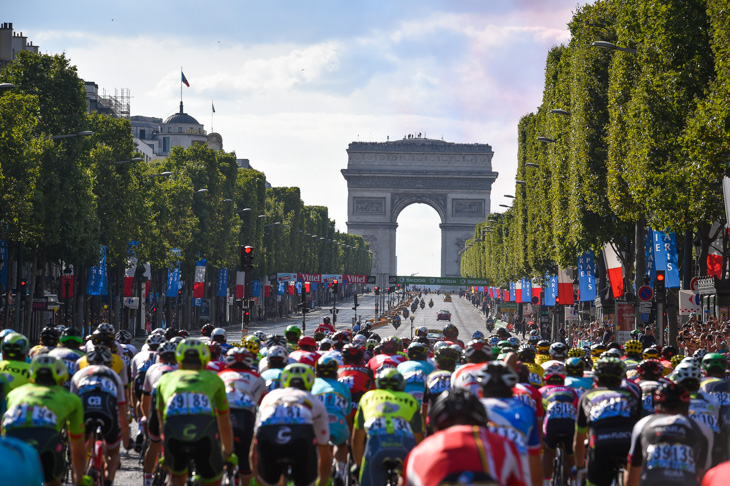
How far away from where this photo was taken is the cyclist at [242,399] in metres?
12.4

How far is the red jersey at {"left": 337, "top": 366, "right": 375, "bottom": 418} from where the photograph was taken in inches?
575

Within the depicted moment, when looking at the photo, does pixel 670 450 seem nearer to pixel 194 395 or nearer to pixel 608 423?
pixel 608 423

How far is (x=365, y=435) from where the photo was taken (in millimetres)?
11188

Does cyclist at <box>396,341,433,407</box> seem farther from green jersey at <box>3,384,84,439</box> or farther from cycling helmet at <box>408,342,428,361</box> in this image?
green jersey at <box>3,384,84,439</box>

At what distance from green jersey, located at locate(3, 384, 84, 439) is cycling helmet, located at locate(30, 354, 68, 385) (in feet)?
0.34

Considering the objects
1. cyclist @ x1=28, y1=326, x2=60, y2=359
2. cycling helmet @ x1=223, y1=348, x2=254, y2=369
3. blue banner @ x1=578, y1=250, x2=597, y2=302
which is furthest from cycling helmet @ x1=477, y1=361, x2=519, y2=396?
blue banner @ x1=578, y1=250, x2=597, y2=302

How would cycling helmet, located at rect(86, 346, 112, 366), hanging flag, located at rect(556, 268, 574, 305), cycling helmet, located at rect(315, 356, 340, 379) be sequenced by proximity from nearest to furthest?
cycling helmet, located at rect(315, 356, 340, 379)
cycling helmet, located at rect(86, 346, 112, 366)
hanging flag, located at rect(556, 268, 574, 305)

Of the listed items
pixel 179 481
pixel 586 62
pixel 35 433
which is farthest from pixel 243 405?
pixel 586 62

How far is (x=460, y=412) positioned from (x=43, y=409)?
469 centimetres

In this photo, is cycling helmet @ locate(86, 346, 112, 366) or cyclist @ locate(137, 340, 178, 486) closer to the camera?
cyclist @ locate(137, 340, 178, 486)

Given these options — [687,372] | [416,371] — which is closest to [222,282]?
[416,371]

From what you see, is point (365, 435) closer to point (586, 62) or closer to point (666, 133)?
point (666, 133)

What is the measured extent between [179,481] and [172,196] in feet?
191

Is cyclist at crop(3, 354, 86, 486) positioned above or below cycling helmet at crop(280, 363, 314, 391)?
below
